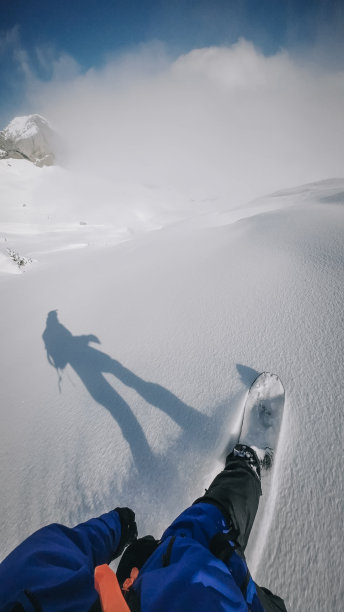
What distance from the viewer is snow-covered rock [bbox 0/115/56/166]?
135ft

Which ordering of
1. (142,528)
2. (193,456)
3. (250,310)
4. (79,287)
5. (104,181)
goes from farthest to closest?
(104,181)
(79,287)
(250,310)
(193,456)
(142,528)

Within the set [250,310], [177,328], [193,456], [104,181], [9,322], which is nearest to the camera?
[193,456]

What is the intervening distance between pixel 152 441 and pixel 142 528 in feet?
1.71

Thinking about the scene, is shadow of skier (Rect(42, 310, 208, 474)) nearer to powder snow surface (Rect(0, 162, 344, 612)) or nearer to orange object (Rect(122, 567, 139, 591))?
powder snow surface (Rect(0, 162, 344, 612))

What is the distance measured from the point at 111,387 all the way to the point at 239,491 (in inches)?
63.9

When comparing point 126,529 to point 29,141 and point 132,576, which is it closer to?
point 132,576

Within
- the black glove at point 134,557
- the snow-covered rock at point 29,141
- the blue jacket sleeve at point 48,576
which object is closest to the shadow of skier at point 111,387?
the black glove at point 134,557

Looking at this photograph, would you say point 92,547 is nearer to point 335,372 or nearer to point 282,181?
point 335,372

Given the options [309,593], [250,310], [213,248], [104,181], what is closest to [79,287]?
[213,248]

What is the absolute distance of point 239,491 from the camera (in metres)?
1.34

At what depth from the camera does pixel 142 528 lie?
1428 mm

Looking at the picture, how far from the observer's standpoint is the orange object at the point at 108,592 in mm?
683

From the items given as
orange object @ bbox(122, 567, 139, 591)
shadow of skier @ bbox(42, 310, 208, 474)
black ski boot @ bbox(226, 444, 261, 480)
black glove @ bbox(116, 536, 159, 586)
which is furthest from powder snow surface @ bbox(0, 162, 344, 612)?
orange object @ bbox(122, 567, 139, 591)

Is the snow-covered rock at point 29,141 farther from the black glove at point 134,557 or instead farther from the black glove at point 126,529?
the black glove at point 134,557
